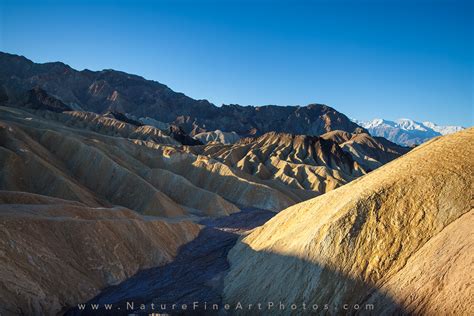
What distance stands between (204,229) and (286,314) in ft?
A: 88.3

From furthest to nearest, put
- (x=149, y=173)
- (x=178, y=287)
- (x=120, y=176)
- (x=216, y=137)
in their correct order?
(x=216, y=137), (x=149, y=173), (x=120, y=176), (x=178, y=287)

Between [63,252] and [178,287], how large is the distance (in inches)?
301

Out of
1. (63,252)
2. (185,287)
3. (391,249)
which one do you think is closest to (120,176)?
(63,252)

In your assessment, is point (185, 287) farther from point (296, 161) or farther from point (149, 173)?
point (296, 161)

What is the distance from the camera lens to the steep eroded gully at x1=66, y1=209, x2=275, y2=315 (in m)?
21.1

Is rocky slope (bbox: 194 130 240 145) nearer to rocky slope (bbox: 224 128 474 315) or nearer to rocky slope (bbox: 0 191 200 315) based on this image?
rocky slope (bbox: 0 191 200 315)

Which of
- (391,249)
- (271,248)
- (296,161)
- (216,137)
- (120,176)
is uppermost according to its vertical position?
(216,137)

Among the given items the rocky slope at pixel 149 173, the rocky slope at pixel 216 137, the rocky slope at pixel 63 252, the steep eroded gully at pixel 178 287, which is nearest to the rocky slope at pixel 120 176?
the rocky slope at pixel 149 173

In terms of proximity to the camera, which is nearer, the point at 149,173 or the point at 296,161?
the point at 149,173

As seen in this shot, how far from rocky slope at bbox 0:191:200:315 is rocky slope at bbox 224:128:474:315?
28.9 feet

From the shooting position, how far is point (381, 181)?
2077cm

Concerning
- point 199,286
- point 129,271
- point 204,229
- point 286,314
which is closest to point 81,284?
point 129,271

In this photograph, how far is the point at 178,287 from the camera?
80.7 feet

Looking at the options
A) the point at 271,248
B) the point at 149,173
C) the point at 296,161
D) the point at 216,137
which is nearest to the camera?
the point at 271,248
